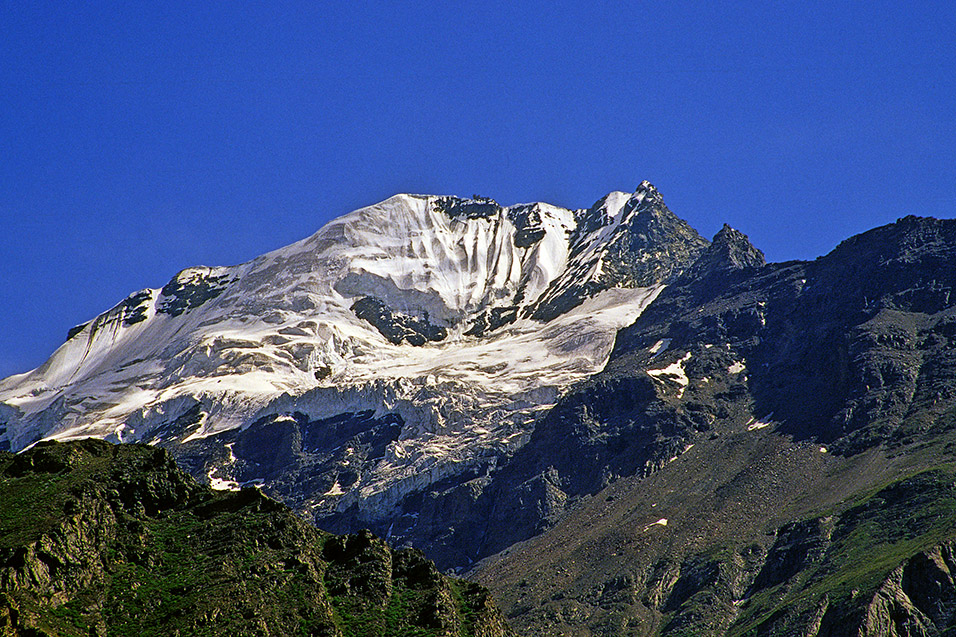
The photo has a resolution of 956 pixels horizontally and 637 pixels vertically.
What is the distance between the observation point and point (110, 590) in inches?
3676

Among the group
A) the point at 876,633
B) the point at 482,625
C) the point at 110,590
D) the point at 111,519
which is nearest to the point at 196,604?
the point at 110,590

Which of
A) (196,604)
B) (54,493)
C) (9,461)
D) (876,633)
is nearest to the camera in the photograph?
(196,604)

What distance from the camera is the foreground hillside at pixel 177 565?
88.7 meters

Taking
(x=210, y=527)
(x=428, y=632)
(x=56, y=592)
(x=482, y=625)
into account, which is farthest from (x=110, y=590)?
(x=482, y=625)

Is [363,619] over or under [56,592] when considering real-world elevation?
under

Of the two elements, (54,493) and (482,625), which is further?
(482,625)

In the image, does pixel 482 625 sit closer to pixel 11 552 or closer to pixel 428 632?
pixel 428 632

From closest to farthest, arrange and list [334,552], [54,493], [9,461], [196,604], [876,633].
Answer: [196,604]
[54,493]
[9,461]
[334,552]
[876,633]

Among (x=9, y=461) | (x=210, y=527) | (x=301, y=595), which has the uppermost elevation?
(x=9, y=461)

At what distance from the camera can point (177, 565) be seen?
100 metres

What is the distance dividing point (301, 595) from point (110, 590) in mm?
15928

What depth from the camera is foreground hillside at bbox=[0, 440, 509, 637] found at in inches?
3492

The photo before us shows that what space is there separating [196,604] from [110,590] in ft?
22.3

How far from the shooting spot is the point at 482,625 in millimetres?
111312
